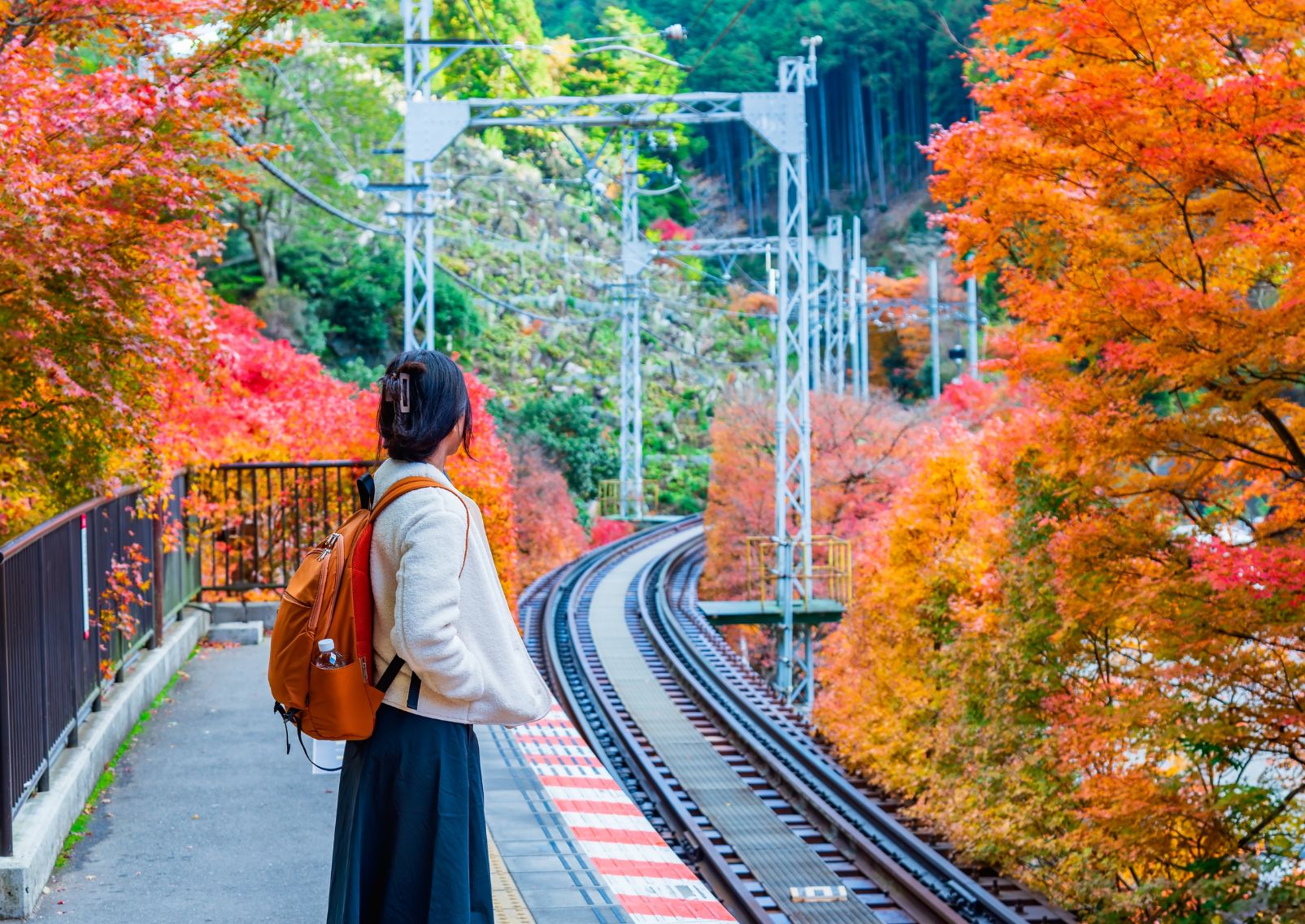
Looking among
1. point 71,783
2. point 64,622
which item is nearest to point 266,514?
point 64,622

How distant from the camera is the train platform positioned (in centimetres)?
495

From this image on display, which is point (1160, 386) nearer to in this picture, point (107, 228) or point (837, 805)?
point (837, 805)

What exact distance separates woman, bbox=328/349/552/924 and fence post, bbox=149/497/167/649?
641 cm

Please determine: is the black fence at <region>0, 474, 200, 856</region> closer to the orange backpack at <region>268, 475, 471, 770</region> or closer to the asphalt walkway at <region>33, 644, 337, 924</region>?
the asphalt walkway at <region>33, 644, 337, 924</region>

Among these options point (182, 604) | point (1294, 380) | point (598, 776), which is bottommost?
point (598, 776)

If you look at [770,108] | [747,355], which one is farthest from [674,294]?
[770,108]

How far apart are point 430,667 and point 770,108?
16.9 meters

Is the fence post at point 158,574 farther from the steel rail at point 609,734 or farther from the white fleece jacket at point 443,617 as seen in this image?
the white fleece jacket at point 443,617

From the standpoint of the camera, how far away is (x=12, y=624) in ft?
16.4

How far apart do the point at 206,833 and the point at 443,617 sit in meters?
3.57

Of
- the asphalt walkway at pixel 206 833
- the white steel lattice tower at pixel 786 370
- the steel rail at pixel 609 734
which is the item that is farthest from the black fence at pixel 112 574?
the white steel lattice tower at pixel 786 370

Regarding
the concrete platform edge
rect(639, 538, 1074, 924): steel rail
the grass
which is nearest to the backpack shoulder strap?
the concrete platform edge

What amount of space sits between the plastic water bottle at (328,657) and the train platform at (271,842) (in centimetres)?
220

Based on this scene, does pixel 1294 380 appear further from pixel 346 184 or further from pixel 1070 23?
pixel 346 184
